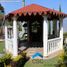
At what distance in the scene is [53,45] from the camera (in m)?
17.4

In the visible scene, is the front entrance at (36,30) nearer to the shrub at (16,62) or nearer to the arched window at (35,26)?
the arched window at (35,26)

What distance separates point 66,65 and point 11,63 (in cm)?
297

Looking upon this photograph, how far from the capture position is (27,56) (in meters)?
16.2

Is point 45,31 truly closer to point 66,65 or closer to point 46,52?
point 46,52

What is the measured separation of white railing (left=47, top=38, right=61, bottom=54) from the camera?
16603 mm

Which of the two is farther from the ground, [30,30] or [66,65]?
Answer: [30,30]

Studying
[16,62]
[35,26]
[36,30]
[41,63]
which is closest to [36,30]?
[36,30]

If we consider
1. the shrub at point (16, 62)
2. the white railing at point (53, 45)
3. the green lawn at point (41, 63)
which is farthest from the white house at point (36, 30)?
the shrub at point (16, 62)

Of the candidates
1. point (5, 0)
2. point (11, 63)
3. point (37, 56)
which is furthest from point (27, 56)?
point (5, 0)

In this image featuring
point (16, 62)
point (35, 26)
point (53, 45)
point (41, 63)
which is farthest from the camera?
point (35, 26)

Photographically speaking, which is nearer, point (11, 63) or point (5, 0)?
point (11, 63)

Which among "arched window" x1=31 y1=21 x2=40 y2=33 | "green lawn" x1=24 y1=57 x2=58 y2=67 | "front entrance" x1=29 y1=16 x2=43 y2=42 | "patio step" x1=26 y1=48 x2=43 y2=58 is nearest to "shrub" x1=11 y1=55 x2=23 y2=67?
"green lawn" x1=24 y1=57 x2=58 y2=67

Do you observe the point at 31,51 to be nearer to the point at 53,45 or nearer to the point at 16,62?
the point at 53,45

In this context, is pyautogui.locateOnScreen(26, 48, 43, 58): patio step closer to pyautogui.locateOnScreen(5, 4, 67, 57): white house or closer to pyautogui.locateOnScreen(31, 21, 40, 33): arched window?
pyautogui.locateOnScreen(5, 4, 67, 57): white house
